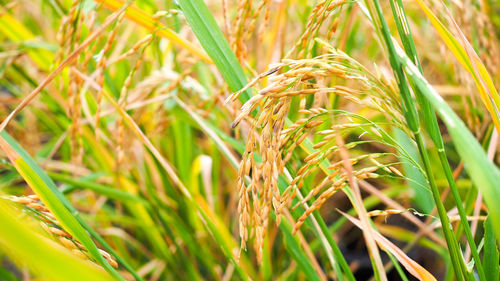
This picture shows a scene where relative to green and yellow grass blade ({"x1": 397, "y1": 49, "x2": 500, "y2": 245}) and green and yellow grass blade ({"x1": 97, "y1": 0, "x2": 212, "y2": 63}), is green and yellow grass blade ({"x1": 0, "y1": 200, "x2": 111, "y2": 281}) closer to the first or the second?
green and yellow grass blade ({"x1": 397, "y1": 49, "x2": 500, "y2": 245})

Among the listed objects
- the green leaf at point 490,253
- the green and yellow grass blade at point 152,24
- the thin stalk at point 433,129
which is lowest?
the green leaf at point 490,253

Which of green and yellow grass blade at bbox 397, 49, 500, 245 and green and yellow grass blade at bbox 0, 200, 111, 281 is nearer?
green and yellow grass blade at bbox 0, 200, 111, 281

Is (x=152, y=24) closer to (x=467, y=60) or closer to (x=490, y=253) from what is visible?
(x=467, y=60)

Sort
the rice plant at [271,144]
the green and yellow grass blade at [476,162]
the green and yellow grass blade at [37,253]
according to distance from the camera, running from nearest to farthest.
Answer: the green and yellow grass blade at [37,253] < the green and yellow grass blade at [476,162] < the rice plant at [271,144]

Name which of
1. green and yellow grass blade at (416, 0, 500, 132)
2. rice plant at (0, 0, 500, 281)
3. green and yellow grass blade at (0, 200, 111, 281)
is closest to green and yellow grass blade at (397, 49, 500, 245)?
rice plant at (0, 0, 500, 281)

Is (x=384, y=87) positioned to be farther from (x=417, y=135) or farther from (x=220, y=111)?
(x=220, y=111)

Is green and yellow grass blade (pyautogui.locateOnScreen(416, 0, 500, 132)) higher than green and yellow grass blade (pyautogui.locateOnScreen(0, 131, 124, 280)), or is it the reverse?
green and yellow grass blade (pyautogui.locateOnScreen(0, 131, 124, 280))

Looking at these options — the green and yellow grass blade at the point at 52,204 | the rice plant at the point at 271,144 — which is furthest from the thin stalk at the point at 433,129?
the green and yellow grass blade at the point at 52,204

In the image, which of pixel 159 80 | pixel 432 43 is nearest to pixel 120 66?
pixel 159 80

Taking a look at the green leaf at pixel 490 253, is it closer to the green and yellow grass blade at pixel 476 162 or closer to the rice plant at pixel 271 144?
the rice plant at pixel 271 144
